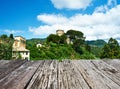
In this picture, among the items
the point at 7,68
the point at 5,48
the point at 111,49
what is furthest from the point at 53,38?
the point at 7,68

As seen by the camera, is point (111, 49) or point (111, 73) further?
point (111, 49)

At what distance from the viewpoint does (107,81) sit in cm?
170

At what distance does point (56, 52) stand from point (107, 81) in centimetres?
5419

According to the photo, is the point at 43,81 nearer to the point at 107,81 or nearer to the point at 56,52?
the point at 107,81

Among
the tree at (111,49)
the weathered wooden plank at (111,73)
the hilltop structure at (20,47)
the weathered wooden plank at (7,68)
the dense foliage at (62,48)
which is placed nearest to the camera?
the weathered wooden plank at (111,73)

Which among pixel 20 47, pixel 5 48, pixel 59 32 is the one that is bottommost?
pixel 20 47

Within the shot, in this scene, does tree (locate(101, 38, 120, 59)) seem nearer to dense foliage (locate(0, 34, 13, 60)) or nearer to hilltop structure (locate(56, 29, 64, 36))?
dense foliage (locate(0, 34, 13, 60))

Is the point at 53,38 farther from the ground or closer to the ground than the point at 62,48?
farther from the ground

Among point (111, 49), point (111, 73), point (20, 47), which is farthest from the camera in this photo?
point (20, 47)

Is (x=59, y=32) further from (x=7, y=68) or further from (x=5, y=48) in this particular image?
(x=7, y=68)

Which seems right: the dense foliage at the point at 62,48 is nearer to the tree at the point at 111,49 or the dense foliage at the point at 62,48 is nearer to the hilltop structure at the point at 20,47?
the hilltop structure at the point at 20,47

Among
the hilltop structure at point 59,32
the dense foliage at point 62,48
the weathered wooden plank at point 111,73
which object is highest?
the hilltop structure at point 59,32

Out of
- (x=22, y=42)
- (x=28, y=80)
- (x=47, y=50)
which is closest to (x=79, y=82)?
(x=28, y=80)

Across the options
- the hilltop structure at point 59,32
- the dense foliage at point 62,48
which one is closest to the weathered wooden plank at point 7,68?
the dense foliage at point 62,48
